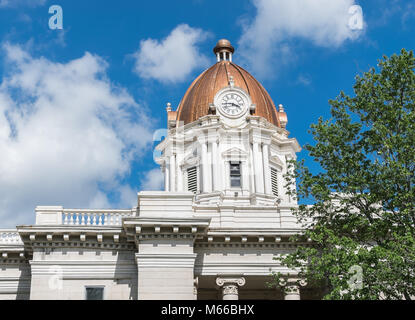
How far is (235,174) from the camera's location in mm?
46969

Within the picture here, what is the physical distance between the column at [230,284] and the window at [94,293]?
5887 millimetres

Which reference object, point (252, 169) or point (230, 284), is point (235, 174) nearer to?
point (252, 169)

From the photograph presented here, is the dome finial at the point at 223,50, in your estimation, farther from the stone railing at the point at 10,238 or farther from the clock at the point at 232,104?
the stone railing at the point at 10,238

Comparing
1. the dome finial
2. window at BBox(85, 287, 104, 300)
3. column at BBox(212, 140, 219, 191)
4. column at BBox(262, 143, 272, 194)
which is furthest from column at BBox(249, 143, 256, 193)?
window at BBox(85, 287, 104, 300)

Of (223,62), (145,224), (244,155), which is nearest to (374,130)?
(145,224)

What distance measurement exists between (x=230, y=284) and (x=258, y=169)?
15930 millimetres

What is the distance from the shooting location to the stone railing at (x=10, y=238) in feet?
110

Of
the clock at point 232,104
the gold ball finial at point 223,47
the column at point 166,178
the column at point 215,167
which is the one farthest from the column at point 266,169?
the gold ball finial at point 223,47

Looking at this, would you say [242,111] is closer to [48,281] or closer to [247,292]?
[247,292]

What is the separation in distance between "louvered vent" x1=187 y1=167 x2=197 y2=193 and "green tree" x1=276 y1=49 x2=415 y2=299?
19.0 metres

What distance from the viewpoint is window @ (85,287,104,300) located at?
31.5m

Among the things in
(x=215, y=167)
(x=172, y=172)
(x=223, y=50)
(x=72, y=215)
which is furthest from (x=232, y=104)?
(x=72, y=215)

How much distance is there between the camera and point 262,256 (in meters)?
32.1
